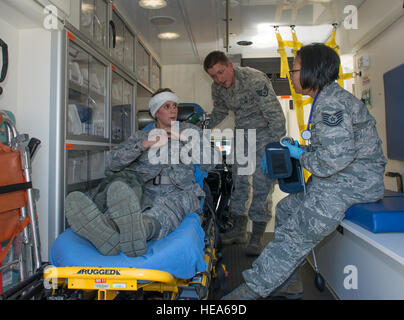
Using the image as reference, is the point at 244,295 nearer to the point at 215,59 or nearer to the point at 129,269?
the point at 129,269

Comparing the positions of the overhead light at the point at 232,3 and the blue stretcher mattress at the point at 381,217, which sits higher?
the overhead light at the point at 232,3

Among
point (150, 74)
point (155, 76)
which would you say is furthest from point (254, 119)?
point (155, 76)

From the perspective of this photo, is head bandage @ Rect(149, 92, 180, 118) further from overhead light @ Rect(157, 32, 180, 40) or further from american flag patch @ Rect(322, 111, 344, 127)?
overhead light @ Rect(157, 32, 180, 40)

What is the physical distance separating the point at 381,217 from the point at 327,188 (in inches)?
12.1

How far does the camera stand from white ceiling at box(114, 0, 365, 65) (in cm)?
366

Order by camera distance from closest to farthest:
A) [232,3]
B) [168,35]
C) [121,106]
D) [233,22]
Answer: [232,3], [121,106], [233,22], [168,35]

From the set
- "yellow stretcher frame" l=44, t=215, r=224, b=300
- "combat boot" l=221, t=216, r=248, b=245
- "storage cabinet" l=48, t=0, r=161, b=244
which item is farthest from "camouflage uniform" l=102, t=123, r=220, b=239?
"combat boot" l=221, t=216, r=248, b=245

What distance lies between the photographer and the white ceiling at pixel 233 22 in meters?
3.66

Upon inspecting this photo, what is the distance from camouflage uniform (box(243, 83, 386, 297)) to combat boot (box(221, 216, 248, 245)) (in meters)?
1.70

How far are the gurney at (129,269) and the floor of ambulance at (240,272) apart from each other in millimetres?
643

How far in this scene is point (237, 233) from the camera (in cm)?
353

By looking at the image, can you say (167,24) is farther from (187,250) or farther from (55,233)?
(187,250)

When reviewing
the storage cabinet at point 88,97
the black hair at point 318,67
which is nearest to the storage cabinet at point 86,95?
the storage cabinet at point 88,97

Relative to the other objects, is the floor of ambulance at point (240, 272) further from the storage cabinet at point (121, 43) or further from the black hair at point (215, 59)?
the storage cabinet at point (121, 43)
